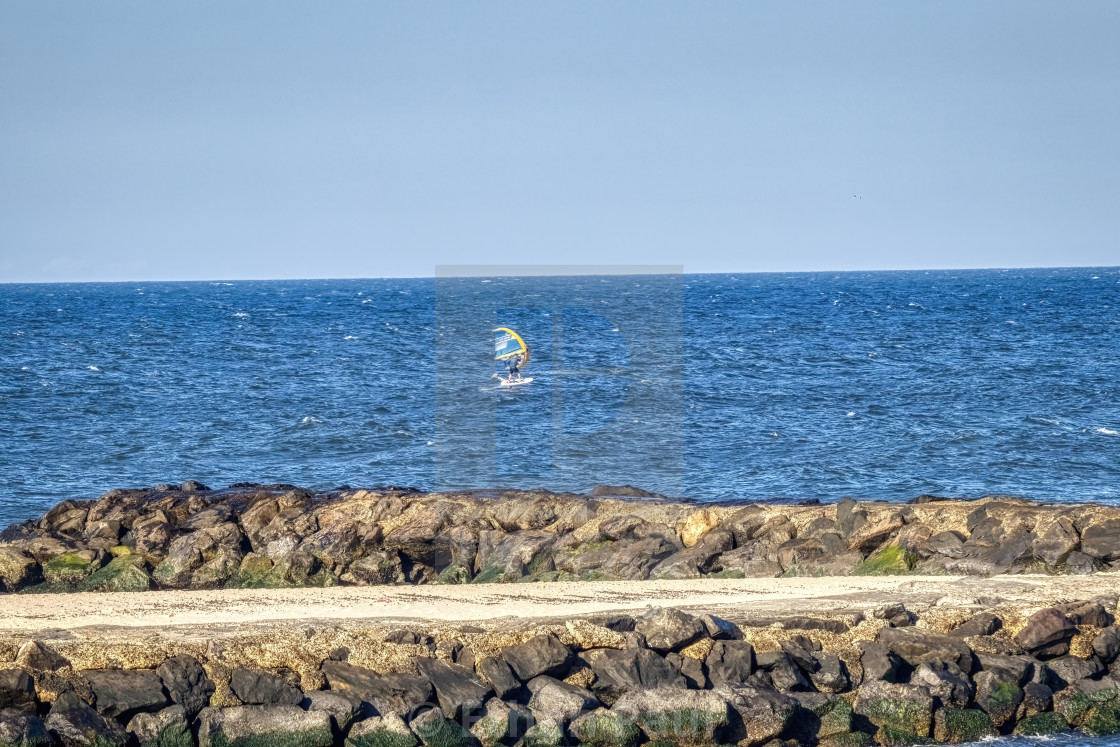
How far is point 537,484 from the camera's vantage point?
25078mm

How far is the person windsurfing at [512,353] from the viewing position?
122 feet

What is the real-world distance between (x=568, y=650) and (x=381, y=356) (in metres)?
41.2

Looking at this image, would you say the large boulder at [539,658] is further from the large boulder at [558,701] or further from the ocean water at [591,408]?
the ocean water at [591,408]

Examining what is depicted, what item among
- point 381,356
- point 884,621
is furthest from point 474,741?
point 381,356

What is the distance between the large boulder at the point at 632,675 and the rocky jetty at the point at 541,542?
377 centimetres

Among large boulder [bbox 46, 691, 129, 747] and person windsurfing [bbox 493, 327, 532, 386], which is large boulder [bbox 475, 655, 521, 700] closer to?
large boulder [bbox 46, 691, 129, 747]

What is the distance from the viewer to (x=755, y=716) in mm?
11555

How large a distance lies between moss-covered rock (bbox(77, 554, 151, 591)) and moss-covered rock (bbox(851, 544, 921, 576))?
9971 mm

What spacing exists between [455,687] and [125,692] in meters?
3.27

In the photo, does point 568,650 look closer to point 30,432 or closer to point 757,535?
point 757,535

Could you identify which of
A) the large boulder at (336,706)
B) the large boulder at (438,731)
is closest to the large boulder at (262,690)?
the large boulder at (336,706)

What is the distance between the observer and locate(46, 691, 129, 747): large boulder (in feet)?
36.6

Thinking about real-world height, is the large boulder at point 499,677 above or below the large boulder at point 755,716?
above

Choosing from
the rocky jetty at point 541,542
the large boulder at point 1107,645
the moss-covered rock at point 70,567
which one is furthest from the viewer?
the moss-covered rock at point 70,567
